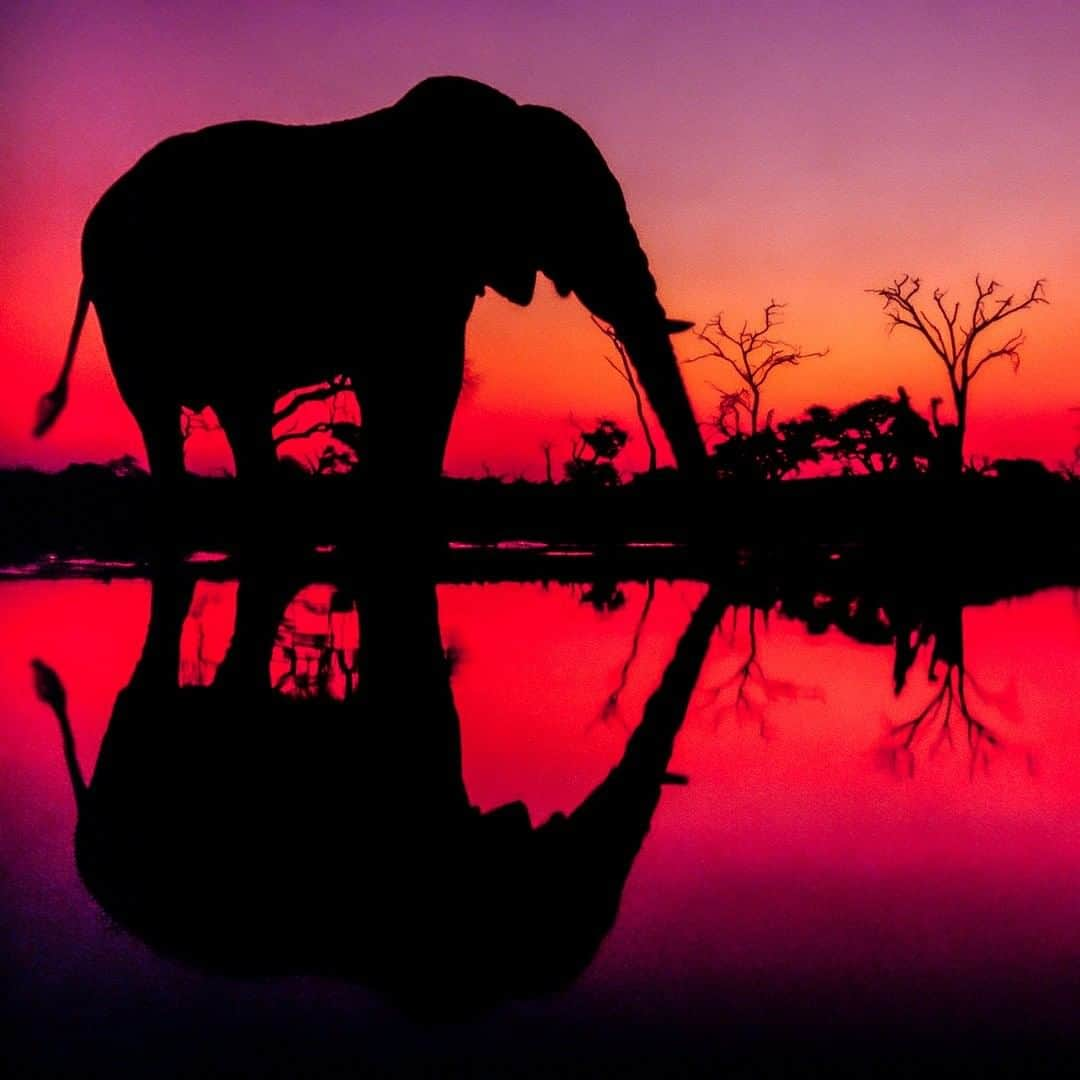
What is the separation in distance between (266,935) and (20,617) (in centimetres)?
411

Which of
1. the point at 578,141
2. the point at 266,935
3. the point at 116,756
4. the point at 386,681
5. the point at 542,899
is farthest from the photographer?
the point at 578,141

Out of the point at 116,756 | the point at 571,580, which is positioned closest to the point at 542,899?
the point at 116,756

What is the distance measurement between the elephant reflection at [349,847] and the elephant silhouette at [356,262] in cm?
318

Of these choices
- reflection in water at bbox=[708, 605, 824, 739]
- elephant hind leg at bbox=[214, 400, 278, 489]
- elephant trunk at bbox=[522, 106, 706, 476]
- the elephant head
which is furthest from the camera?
elephant hind leg at bbox=[214, 400, 278, 489]

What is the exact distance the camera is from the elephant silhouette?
675cm

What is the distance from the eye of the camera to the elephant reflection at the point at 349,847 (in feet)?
4.52

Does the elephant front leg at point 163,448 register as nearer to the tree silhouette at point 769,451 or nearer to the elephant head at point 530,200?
the elephant head at point 530,200

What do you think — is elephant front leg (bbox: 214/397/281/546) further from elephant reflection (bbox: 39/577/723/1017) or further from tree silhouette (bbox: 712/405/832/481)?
tree silhouette (bbox: 712/405/832/481)

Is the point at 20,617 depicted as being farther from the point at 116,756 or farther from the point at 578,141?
the point at 578,141

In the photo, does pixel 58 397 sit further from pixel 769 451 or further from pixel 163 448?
pixel 769 451

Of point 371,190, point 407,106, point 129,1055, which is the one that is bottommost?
point 129,1055

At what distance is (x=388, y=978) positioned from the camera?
131cm

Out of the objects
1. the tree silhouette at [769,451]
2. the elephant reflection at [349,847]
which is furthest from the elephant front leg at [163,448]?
the tree silhouette at [769,451]

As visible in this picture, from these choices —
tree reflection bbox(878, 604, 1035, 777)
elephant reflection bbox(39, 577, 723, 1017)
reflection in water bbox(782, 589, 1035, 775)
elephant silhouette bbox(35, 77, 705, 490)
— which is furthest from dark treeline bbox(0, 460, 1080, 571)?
elephant reflection bbox(39, 577, 723, 1017)
